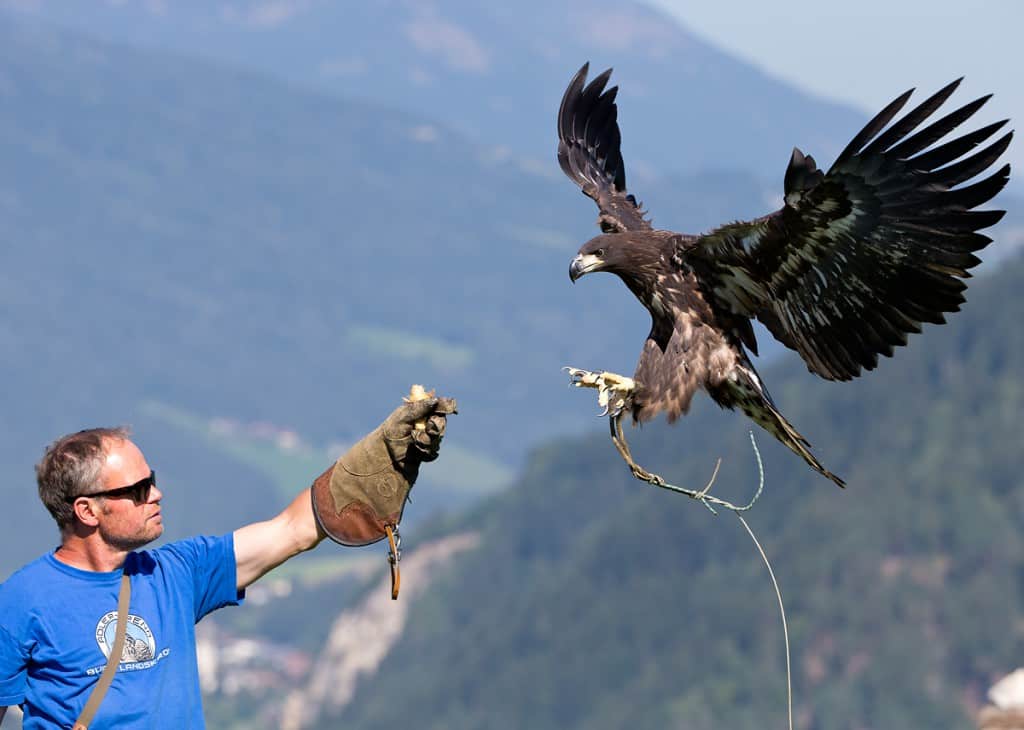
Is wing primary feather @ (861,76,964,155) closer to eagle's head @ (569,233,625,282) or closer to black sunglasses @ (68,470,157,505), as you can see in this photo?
eagle's head @ (569,233,625,282)

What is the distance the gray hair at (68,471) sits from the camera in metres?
4.83

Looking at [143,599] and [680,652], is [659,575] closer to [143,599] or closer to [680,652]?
[680,652]

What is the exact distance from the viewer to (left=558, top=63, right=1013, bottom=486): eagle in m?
6.35

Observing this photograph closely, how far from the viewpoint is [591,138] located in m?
9.34

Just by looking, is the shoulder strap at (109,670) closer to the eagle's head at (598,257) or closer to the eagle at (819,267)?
the eagle at (819,267)

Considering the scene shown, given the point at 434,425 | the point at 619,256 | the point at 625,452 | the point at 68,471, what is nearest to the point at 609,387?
the point at 625,452

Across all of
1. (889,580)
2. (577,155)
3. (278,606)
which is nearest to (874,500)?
(889,580)

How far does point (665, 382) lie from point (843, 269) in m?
0.87

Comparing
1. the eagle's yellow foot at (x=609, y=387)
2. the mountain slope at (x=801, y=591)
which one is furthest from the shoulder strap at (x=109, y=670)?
the mountain slope at (x=801, y=591)

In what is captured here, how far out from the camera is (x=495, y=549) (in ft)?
442

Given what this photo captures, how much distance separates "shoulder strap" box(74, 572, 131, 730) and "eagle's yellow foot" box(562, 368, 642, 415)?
7.44 feet

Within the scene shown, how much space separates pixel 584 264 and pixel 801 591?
10178cm

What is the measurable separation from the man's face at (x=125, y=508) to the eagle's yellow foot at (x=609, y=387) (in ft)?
7.12

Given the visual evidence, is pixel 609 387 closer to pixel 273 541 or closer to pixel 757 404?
pixel 757 404
